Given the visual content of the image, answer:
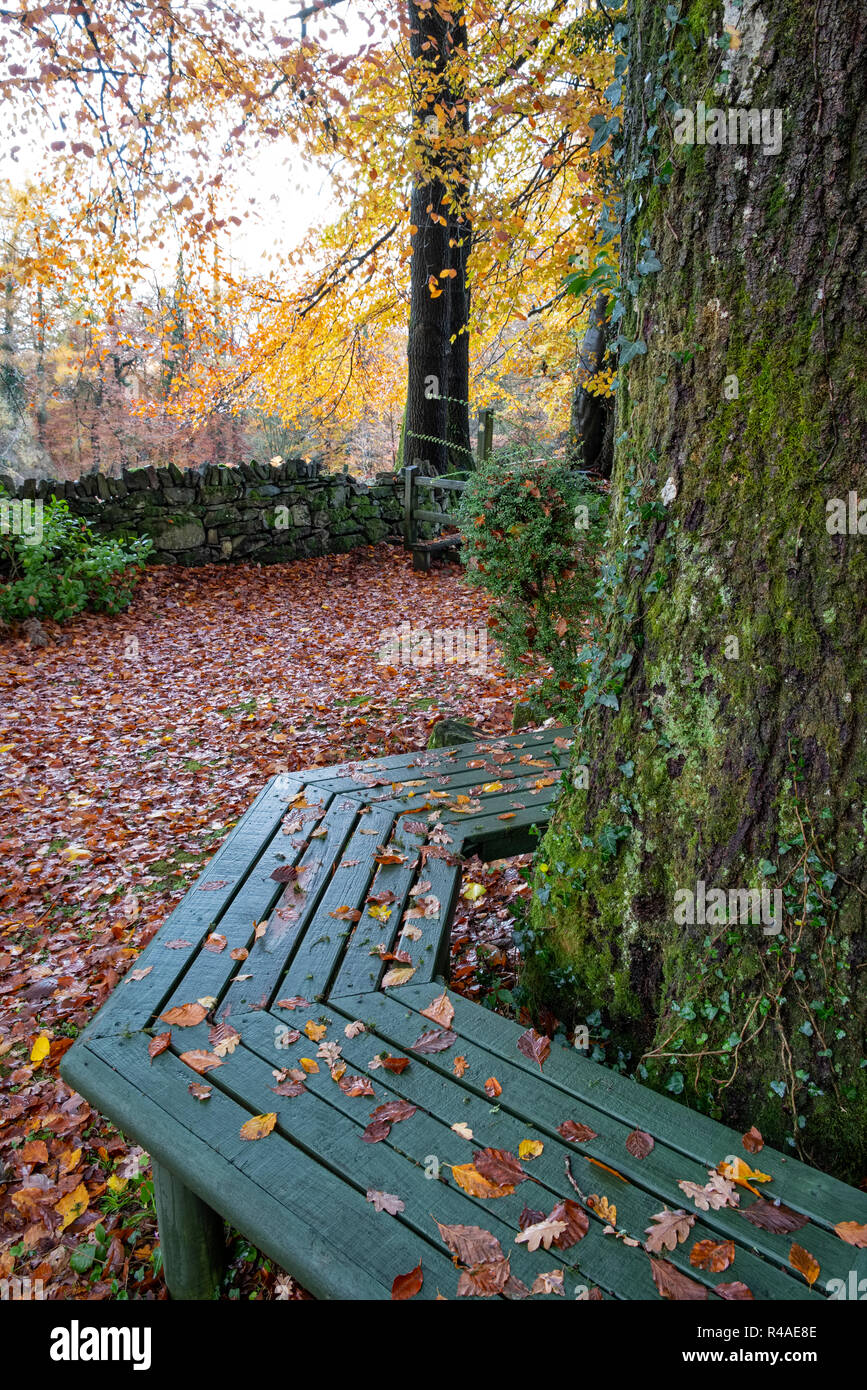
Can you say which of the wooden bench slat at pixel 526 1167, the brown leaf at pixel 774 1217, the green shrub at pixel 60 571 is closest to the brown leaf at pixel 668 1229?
the wooden bench slat at pixel 526 1167

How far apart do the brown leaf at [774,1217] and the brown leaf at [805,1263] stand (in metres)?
0.04

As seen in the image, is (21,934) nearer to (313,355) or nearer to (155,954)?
(155,954)

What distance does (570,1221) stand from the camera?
57.2 inches

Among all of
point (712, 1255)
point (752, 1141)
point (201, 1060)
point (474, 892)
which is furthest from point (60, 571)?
point (712, 1255)

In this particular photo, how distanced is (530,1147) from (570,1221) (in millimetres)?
171

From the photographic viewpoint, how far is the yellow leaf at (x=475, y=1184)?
1511 millimetres

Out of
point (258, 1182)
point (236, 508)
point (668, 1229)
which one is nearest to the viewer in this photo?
point (668, 1229)

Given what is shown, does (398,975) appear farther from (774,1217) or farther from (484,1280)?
(774,1217)

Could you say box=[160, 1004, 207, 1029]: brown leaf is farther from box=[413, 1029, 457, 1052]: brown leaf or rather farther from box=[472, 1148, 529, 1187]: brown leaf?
box=[472, 1148, 529, 1187]: brown leaf

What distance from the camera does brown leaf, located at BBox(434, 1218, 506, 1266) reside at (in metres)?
1.38

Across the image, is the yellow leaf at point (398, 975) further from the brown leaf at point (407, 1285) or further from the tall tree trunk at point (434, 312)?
the tall tree trunk at point (434, 312)

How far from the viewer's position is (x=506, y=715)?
210 inches

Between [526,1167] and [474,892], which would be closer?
[526,1167]
